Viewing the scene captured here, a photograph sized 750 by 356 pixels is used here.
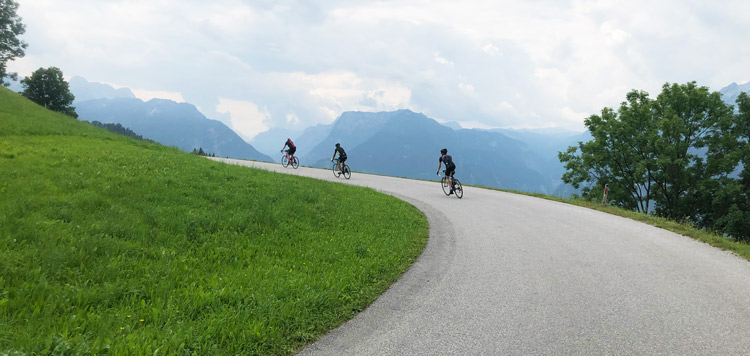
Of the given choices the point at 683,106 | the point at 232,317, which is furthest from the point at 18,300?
the point at 683,106

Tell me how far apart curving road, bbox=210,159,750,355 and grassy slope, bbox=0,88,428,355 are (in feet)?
2.09

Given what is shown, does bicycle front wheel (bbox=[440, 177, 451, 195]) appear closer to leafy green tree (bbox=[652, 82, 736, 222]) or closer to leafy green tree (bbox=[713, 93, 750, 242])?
leafy green tree (bbox=[652, 82, 736, 222])

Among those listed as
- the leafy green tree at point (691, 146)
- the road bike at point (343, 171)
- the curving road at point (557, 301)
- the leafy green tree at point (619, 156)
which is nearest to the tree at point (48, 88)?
the road bike at point (343, 171)

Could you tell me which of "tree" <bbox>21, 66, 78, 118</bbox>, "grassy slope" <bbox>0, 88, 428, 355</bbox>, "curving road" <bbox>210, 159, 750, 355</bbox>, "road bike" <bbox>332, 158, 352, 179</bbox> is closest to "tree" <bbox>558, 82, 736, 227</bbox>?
"road bike" <bbox>332, 158, 352, 179</bbox>

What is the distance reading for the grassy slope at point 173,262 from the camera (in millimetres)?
3646

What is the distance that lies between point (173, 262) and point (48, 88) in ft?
224

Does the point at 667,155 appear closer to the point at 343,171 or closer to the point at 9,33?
the point at 343,171

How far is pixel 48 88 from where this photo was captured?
5294 cm

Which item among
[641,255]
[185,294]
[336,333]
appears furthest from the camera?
[641,255]

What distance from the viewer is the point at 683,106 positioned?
29.6 m

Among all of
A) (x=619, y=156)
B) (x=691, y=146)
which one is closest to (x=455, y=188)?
(x=619, y=156)

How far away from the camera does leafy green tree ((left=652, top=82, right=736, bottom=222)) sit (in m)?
27.5

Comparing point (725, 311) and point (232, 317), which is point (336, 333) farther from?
point (725, 311)

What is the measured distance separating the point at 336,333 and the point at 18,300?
138 inches
